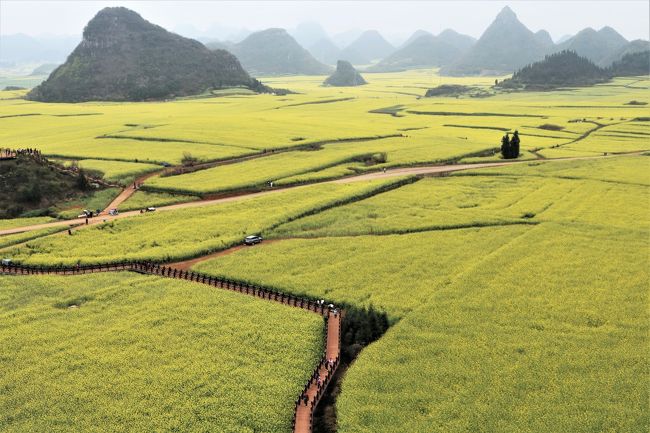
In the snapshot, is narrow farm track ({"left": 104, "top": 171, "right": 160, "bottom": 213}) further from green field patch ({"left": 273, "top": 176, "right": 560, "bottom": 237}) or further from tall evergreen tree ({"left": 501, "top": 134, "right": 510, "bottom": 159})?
tall evergreen tree ({"left": 501, "top": 134, "right": 510, "bottom": 159})

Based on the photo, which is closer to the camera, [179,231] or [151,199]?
[179,231]

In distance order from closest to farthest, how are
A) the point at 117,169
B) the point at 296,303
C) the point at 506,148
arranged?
the point at 296,303, the point at 117,169, the point at 506,148

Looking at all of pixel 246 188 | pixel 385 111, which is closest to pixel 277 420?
pixel 246 188

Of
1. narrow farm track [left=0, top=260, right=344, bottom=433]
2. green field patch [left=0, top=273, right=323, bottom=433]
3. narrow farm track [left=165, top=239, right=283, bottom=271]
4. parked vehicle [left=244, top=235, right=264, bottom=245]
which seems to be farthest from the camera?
parked vehicle [left=244, top=235, right=264, bottom=245]

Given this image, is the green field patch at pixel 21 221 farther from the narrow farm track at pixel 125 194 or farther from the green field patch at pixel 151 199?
the green field patch at pixel 151 199

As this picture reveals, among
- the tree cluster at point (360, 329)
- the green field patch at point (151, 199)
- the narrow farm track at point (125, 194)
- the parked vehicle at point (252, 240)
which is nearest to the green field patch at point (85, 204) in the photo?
the narrow farm track at point (125, 194)

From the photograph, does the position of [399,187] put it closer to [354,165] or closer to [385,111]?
[354,165]

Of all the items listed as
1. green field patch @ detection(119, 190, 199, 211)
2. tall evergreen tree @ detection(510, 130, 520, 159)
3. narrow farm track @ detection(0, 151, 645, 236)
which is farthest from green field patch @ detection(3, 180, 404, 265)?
tall evergreen tree @ detection(510, 130, 520, 159)

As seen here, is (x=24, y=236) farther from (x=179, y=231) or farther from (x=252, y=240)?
(x=252, y=240)

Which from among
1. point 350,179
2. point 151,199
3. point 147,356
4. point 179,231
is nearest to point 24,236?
point 179,231
